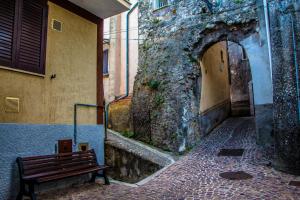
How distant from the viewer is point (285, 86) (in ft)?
21.7

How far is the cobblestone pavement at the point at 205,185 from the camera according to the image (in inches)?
202

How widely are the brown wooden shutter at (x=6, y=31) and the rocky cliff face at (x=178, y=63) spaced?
6142 millimetres

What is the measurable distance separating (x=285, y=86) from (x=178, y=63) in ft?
15.4

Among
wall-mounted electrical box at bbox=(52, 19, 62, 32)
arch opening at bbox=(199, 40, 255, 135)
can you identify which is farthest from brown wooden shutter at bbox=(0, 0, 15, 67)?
arch opening at bbox=(199, 40, 255, 135)

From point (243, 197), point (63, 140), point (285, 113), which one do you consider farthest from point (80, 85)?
point (285, 113)

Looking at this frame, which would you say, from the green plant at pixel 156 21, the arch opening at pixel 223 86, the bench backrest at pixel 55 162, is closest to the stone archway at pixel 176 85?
the arch opening at pixel 223 86

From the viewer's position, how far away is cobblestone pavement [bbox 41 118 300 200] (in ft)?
16.8

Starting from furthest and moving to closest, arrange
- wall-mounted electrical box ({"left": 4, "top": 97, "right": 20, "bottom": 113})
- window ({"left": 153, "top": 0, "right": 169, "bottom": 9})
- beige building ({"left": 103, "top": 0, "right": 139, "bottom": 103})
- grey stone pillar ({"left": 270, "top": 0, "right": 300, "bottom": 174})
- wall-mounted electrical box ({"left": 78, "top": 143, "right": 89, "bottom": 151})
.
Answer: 1. beige building ({"left": 103, "top": 0, "right": 139, "bottom": 103})
2. window ({"left": 153, "top": 0, "right": 169, "bottom": 9})
3. wall-mounted electrical box ({"left": 78, "top": 143, "right": 89, "bottom": 151})
4. grey stone pillar ({"left": 270, "top": 0, "right": 300, "bottom": 174})
5. wall-mounted electrical box ({"left": 4, "top": 97, "right": 20, "bottom": 113})

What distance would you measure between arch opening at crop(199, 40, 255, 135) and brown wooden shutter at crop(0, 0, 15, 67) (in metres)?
7.36

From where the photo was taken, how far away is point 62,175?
17.9 ft

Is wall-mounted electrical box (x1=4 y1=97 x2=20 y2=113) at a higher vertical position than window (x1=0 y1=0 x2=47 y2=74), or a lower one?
lower

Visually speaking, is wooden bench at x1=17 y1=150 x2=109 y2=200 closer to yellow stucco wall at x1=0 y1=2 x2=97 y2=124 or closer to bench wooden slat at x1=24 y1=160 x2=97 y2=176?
bench wooden slat at x1=24 y1=160 x2=97 y2=176

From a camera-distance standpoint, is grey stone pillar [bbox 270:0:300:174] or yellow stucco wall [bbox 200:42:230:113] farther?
yellow stucco wall [bbox 200:42:230:113]

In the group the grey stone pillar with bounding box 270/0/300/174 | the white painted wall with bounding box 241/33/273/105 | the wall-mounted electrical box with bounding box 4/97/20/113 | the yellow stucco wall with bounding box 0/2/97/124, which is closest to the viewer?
the wall-mounted electrical box with bounding box 4/97/20/113
